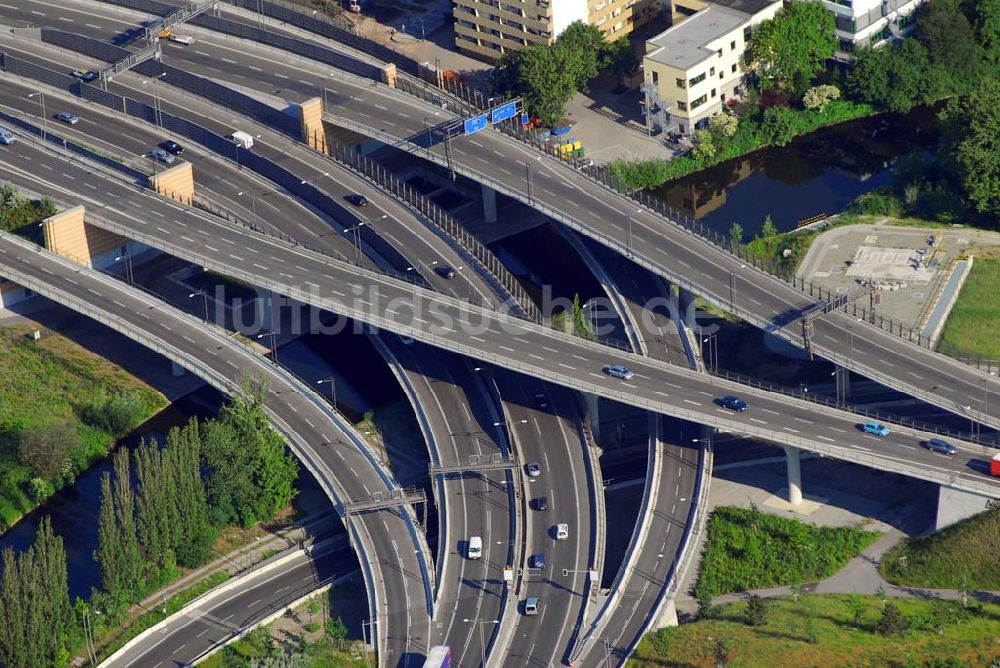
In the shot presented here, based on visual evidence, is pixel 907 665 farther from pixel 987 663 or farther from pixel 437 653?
pixel 437 653

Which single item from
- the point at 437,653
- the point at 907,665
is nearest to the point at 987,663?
the point at 907,665
